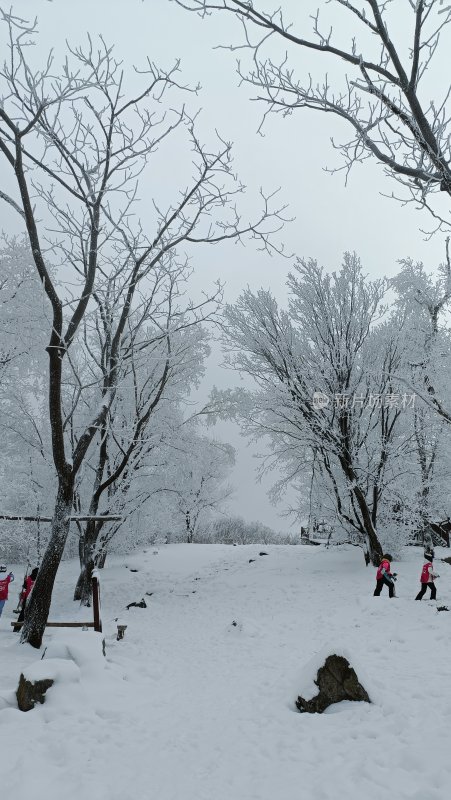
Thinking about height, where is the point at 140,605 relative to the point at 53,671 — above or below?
below

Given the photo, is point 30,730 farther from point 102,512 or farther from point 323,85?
point 102,512

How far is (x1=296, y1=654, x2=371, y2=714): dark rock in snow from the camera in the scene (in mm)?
5059

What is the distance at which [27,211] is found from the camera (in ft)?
22.8

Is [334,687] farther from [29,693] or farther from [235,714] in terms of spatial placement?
[29,693]

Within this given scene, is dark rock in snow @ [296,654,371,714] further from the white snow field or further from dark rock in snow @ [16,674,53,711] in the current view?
dark rock in snow @ [16,674,53,711]

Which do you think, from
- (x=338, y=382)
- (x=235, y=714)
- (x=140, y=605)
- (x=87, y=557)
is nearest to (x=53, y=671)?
(x=235, y=714)

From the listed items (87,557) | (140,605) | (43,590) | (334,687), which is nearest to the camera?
(334,687)

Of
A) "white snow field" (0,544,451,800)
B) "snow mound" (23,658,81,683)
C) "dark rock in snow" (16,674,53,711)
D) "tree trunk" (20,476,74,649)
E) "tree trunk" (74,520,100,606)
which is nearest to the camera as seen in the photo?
"white snow field" (0,544,451,800)

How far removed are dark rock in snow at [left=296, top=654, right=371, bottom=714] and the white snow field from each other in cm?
9

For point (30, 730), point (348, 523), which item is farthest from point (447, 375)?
point (30, 730)

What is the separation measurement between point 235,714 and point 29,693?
2.23m

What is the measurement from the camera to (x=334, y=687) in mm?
5121

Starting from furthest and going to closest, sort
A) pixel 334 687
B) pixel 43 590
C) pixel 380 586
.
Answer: pixel 380 586, pixel 43 590, pixel 334 687

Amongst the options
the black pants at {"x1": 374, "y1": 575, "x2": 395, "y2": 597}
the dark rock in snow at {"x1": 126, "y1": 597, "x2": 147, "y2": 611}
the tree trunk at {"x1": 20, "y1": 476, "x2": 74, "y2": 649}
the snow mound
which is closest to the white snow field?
the snow mound
